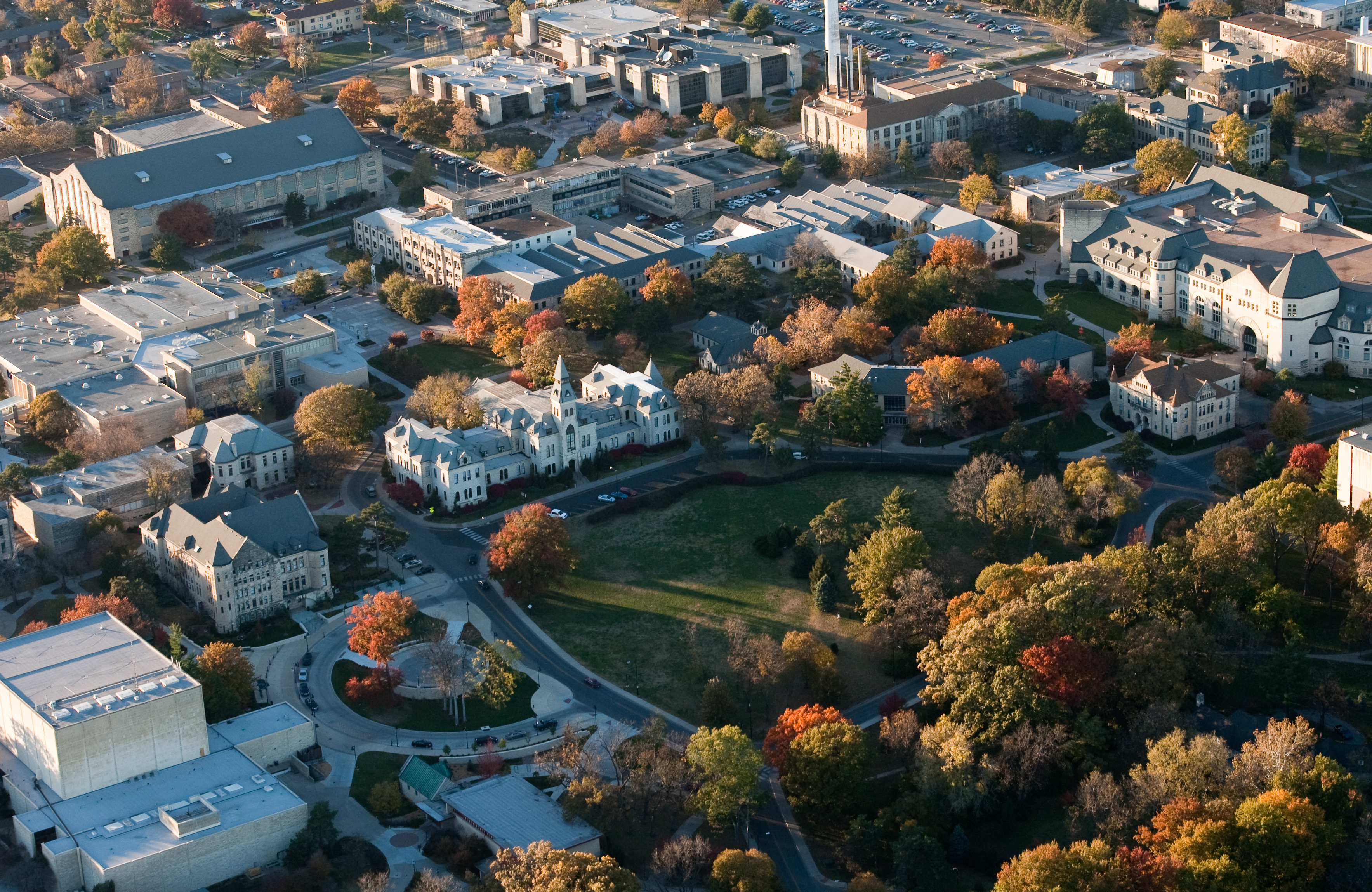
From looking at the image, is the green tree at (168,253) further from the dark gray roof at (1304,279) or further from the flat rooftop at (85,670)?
the dark gray roof at (1304,279)

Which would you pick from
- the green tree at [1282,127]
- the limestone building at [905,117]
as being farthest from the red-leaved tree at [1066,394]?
the green tree at [1282,127]

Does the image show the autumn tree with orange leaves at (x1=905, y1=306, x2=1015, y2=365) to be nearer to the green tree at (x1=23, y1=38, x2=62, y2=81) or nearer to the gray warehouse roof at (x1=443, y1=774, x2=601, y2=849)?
the gray warehouse roof at (x1=443, y1=774, x2=601, y2=849)

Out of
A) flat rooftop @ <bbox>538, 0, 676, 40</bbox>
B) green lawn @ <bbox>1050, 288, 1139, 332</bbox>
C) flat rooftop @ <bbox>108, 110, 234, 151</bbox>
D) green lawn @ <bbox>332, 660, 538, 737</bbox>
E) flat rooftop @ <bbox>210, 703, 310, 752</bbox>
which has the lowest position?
green lawn @ <bbox>1050, 288, 1139, 332</bbox>

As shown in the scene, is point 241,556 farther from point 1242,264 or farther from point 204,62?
point 204,62

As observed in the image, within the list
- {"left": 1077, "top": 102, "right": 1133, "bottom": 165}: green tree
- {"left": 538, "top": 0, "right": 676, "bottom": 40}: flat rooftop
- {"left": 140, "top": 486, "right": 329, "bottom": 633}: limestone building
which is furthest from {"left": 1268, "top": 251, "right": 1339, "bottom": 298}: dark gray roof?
{"left": 538, "top": 0, "right": 676, "bottom": 40}: flat rooftop

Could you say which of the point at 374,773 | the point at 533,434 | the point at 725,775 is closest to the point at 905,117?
the point at 533,434

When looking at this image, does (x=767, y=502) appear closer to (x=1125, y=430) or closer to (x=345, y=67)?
(x=1125, y=430)
